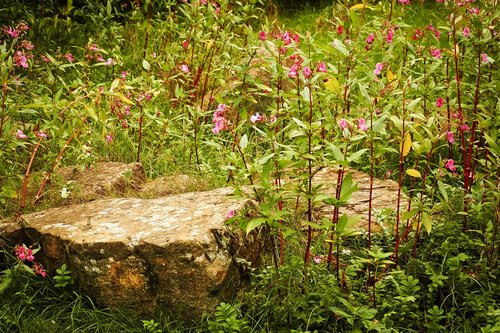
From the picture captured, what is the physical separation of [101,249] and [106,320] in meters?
0.33

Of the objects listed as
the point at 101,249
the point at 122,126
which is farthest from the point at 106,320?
the point at 122,126

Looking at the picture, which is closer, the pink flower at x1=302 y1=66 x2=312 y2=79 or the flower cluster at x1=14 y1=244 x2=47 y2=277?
the pink flower at x1=302 y1=66 x2=312 y2=79

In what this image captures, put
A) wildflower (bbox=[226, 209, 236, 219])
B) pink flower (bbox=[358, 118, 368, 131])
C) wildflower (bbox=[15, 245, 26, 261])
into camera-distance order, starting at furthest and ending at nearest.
A: 1. wildflower (bbox=[15, 245, 26, 261])
2. wildflower (bbox=[226, 209, 236, 219])
3. pink flower (bbox=[358, 118, 368, 131])

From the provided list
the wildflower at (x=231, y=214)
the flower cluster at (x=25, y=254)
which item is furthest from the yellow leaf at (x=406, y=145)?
the flower cluster at (x=25, y=254)

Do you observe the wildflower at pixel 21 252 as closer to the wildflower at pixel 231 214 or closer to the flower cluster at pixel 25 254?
the flower cluster at pixel 25 254

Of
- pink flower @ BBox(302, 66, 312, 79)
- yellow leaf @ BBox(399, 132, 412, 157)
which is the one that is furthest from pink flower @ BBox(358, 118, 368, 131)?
pink flower @ BBox(302, 66, 312, 79)

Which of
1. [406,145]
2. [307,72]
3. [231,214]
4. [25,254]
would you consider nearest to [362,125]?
[406,145]

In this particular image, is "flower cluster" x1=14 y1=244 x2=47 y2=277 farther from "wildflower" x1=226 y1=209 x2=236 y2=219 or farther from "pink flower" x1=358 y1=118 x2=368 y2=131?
"pink flower" x1=358 y1=118 x2=368 y2=131

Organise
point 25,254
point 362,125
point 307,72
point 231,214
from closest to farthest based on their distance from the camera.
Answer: point 362,125
point 307,72
point 231,214
point 25,254

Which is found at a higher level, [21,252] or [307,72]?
[307,72]

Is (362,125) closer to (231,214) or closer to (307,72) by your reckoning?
(307,72)

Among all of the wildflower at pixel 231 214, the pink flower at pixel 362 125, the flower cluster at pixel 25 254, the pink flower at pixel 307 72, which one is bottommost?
the flower cluster at pixel 25 254

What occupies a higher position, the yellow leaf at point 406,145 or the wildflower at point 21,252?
the yellow leaf at point 406,145

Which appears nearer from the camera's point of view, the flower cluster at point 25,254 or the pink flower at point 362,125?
the pink flower at point 362,125
